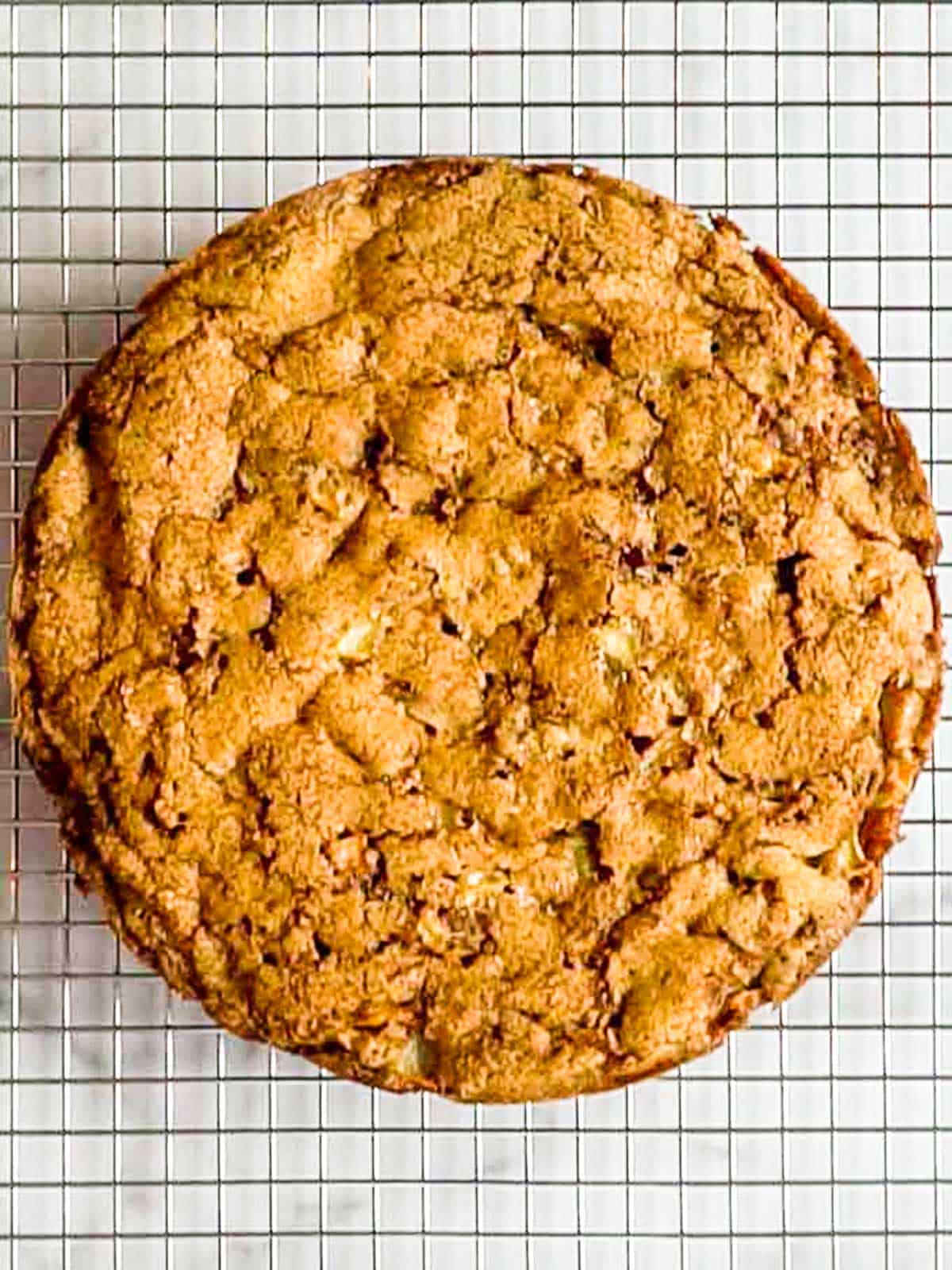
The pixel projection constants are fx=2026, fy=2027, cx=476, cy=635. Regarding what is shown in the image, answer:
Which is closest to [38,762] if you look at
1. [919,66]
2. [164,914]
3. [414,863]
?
[164,914]

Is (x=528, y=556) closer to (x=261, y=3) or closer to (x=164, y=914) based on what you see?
(x=164, y=914)

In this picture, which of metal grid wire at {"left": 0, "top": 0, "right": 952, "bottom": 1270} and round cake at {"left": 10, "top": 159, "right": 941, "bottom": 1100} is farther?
metal grid wire at {"left": 0, "top": 0, "right": 952, "bottom": 1270}

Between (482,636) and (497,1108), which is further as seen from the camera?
(497,1108)

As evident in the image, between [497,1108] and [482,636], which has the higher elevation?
[482,636]

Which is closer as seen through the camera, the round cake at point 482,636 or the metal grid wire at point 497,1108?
the round cake at point 482,636
